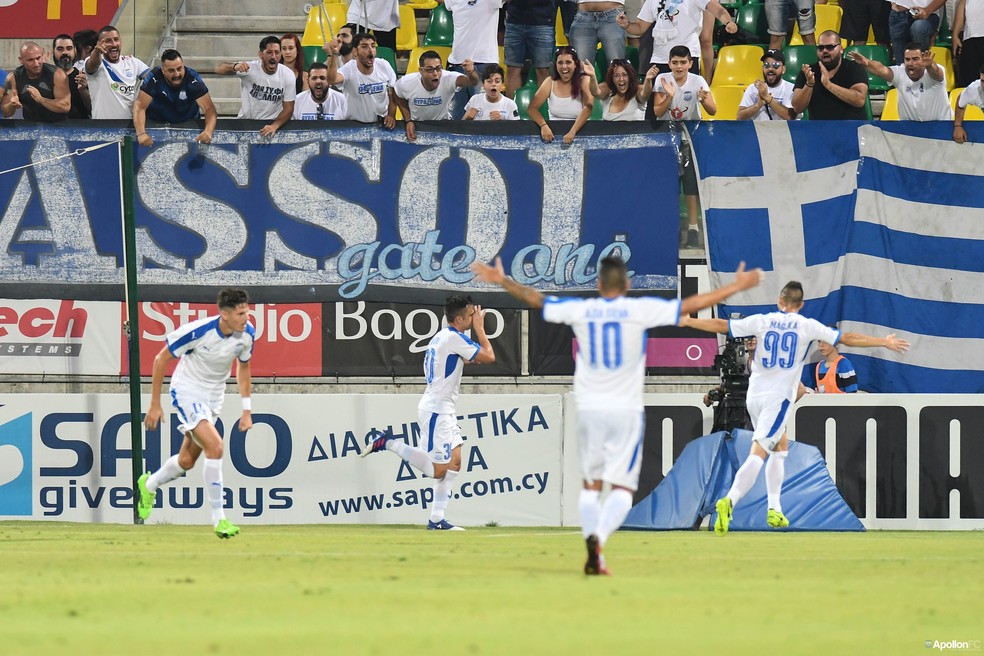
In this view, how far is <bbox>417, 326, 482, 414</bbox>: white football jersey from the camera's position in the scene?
14688 mm

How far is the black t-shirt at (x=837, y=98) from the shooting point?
16.9m

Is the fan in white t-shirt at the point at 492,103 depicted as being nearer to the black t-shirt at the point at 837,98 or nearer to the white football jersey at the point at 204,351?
the black t-shirt at the point at 837,98

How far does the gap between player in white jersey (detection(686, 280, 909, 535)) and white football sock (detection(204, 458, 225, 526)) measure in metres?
4.75

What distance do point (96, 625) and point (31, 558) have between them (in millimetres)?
3902

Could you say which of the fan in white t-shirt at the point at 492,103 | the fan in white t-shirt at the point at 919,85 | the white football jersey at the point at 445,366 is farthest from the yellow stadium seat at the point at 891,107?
the white football jersey at the point at 445,366

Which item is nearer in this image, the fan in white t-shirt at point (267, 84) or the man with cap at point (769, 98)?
the fan in white t-shirt at point (267, 84)

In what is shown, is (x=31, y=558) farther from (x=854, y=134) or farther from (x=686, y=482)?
(x=854, y=134)

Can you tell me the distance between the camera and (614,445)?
9.20m

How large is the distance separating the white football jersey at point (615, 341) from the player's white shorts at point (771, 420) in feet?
17.3

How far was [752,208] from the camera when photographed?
16.3 meters

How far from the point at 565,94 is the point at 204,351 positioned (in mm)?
5718

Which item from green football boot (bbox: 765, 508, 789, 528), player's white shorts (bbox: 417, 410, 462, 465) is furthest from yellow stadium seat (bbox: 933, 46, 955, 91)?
player's white shorts (bbox: 417, 410, 462, 465)

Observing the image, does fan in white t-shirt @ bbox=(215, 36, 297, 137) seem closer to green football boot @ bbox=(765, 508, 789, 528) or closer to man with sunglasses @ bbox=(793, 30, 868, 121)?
man with sunglasses @ bbox=(793, 30, 868, 121)

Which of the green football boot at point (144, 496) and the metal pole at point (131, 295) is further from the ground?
the metal pole at point (131, 295)
